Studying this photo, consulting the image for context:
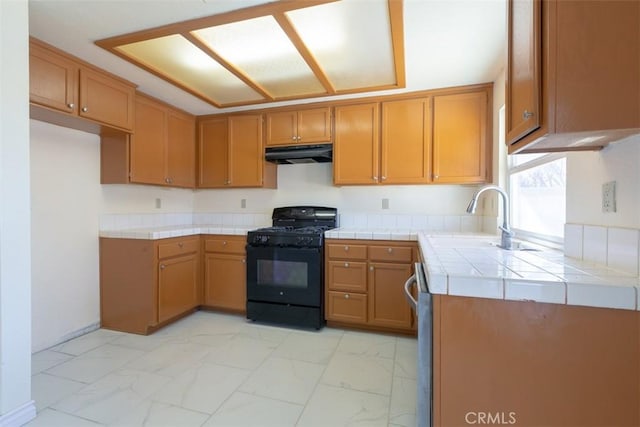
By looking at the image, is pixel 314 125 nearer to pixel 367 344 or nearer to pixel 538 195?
pixel 538 195

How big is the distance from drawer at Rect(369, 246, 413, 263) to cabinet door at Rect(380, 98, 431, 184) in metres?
0.66

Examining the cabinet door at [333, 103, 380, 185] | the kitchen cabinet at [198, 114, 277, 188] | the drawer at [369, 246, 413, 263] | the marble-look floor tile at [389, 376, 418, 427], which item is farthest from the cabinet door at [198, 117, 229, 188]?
the marble-look floor tile at [389, 376, 418, 427]

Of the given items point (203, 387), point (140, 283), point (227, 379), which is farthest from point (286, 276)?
point (140, 283)

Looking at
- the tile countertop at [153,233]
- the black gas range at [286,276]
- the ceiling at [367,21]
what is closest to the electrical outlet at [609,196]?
the ceiling at [367,21]

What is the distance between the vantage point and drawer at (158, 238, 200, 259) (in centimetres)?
270

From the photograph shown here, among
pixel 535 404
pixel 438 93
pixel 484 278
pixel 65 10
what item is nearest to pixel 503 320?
pixel 484 278

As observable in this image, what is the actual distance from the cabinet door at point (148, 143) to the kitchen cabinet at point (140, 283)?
2.11ft

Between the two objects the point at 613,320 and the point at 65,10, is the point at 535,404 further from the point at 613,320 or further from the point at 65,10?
the point at 65,10

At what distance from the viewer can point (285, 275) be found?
2830mm

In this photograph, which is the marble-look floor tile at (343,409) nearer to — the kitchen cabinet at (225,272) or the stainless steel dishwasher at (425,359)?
the stainless steel dishwasher at (425,359)

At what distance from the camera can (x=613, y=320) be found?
0.88 meters

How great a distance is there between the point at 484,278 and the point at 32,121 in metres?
3.11

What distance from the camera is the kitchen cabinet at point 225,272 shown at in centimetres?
303

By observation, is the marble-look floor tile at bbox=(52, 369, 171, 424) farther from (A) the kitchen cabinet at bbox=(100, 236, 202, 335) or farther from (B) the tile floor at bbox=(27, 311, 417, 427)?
(A) the kitchen cabinet at bbox=(100, 236, 202, 335)
